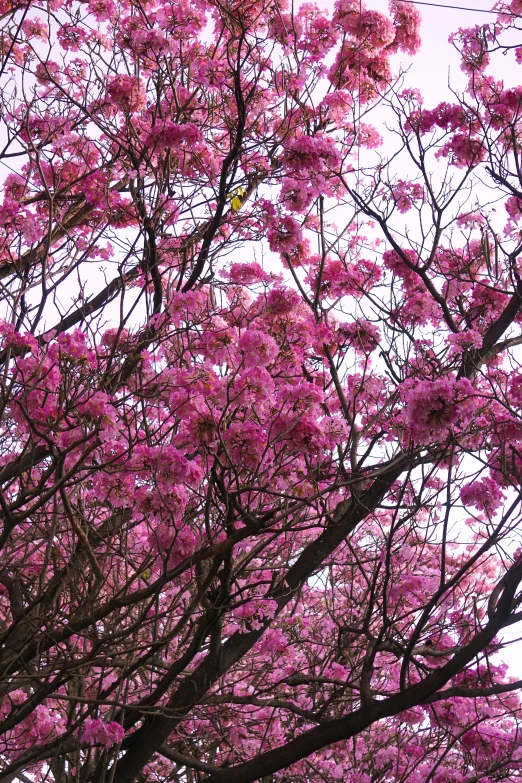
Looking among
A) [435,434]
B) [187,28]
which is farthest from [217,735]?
[187,28]

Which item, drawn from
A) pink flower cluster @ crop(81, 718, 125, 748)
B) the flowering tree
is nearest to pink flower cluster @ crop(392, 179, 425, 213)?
the flowering tree

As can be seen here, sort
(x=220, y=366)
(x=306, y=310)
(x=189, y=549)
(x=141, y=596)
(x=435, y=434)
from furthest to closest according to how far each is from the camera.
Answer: (x=306, y=310) → (x=220, y=366) → (x=189, y=549) → (x=435, y=434) → (x=141, y=596)

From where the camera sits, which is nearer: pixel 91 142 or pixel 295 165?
pixel 295 165

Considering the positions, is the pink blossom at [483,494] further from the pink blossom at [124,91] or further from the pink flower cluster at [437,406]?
the pink blossom at [124,91]

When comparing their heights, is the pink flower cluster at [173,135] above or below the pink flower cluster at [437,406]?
above

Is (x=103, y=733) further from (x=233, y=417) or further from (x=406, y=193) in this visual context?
(x=406, y=193)

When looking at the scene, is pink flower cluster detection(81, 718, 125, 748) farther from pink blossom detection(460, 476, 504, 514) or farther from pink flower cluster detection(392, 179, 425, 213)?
pink flower cluster detection(392, 179, 425, 213)

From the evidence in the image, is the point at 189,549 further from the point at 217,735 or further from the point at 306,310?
the point at 217,735

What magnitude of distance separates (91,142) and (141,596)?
11.7 ft

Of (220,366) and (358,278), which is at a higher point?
(358,278)

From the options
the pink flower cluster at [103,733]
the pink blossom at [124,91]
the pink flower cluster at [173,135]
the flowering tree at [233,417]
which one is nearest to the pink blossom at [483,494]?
the flowering tree at [233,417]

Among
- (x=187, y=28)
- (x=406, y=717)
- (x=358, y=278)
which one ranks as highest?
(x=187, y=28)

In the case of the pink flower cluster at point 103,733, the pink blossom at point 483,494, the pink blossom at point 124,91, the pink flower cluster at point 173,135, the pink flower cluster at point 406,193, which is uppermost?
the pink flower cluster at point 406,193

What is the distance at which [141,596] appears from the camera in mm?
2914
